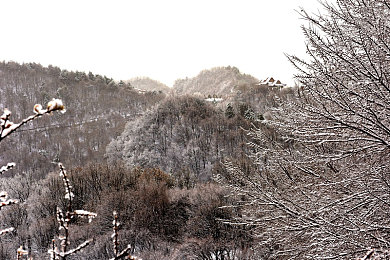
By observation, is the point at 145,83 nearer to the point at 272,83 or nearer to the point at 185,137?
the point at 272,83

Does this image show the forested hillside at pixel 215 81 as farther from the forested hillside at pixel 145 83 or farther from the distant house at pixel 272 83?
the distant house at pixel 272 83

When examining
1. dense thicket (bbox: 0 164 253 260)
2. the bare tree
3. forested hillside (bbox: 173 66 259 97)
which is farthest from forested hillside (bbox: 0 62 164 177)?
the bare tree

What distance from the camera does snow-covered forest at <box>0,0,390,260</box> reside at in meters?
3.44

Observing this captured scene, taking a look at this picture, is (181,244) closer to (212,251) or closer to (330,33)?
(212,251)

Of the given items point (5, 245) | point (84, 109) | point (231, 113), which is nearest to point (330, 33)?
point (5, 245)

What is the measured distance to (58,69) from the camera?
6506cm

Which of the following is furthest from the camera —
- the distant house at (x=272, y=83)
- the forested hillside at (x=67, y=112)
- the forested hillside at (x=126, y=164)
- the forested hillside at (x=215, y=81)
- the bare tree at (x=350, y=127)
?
the forested hillside at (x=215, y=81)

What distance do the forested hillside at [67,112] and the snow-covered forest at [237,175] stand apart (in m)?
0.45

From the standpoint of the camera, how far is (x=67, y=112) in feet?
176

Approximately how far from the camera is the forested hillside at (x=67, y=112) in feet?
133

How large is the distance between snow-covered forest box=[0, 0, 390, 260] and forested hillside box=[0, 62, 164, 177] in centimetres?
45

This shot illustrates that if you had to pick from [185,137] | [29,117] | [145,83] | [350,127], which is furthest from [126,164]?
[145,83]

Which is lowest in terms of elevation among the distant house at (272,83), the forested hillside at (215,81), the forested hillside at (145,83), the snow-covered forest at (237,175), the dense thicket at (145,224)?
the dense thicket at (145,224)

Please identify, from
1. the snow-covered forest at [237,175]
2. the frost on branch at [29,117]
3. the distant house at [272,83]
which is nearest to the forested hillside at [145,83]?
the snow-covered forest at [237,175]
